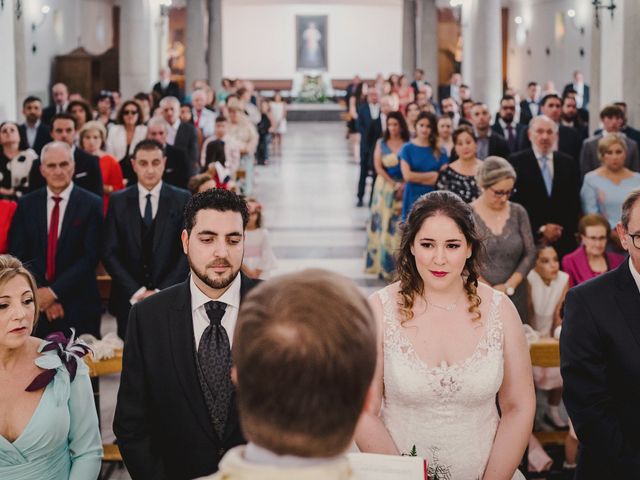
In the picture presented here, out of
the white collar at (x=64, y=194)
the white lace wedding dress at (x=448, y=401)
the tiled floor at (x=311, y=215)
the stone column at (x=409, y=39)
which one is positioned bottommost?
the tiled floor at (x=311, y=215)

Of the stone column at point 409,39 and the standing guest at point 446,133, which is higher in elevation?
the stone column at point 409,39

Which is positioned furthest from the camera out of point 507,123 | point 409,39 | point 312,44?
point 312,44

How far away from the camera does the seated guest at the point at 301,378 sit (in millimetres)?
1407

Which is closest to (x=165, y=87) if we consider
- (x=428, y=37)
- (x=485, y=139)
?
(x=485, y=139)

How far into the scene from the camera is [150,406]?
303 centimetres

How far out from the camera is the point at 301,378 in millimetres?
1405

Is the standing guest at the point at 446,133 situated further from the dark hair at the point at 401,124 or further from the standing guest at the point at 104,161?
the standing guest at the point at 104,161

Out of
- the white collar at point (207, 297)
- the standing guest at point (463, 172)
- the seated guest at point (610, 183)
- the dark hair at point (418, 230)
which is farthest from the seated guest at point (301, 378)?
the standing guest at point (463, 172)

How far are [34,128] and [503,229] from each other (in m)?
6.74

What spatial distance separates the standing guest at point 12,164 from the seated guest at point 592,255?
4.20 meters

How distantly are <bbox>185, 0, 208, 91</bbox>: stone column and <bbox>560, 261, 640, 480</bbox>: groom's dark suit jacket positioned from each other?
22633mm

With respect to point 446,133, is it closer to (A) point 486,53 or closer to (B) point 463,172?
(B) point 463,172

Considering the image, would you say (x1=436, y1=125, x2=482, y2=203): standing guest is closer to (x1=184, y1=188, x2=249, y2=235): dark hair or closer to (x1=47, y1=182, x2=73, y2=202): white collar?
(x1=47, y1=182, x2=73, y2=202): white collar

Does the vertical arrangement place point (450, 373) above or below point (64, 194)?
below
